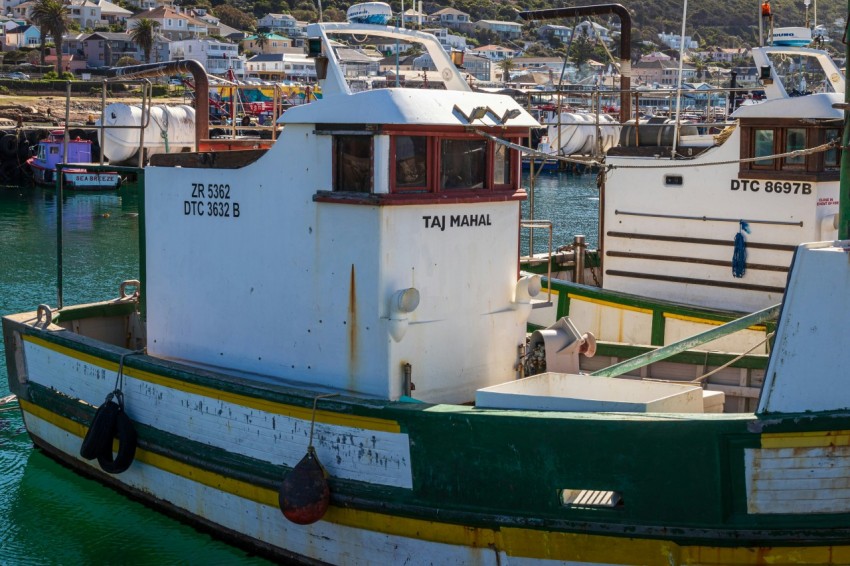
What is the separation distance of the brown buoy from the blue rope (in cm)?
658

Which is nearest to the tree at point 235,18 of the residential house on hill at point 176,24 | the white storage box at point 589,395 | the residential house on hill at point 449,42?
the residential house on hill at point 176,24

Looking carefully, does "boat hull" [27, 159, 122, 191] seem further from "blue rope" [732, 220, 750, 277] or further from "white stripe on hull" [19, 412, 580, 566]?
"white stripe on hull" [19, 412, 580, 566]

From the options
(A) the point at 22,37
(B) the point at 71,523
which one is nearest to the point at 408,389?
(B) the point at 71,523

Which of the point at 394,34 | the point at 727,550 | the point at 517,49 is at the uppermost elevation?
the point at 517,49

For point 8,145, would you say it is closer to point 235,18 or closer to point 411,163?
point 411,163

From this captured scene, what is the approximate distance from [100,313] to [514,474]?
5719 mm

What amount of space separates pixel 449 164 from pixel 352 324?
1.34m

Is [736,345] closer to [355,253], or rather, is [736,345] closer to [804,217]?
[804,217]

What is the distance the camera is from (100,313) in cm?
1140

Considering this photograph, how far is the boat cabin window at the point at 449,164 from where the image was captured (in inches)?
315

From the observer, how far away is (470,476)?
7332 millimetres

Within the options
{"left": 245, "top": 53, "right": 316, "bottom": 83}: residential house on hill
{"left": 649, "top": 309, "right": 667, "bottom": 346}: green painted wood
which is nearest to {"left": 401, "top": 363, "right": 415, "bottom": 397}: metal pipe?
{"left": 649, "top": 309, "right": 667, "bottom": 346}: green painted wood

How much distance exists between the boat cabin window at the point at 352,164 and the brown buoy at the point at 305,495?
193 centimetres

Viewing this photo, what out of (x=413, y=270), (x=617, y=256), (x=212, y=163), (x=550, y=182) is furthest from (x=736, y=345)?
(x=550, y=182)
